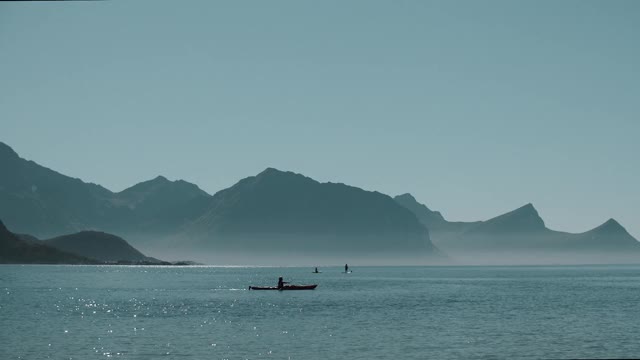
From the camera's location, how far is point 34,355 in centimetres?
6562

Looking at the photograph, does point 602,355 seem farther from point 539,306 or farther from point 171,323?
point 539,306

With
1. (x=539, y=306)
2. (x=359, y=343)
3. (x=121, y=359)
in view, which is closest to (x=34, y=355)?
(x=121, y=359)

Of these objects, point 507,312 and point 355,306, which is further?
point 355,306

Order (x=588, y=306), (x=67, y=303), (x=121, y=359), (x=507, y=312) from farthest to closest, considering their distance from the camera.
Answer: (x=67, y=303)
(x=588, y=306)
(x=507, y=312)
(x=121, y=359)

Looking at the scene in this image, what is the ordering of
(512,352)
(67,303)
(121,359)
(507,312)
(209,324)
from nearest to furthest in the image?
(121,359), (512,352), (209,324), (507,312), (67,303)

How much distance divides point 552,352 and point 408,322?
94.8 feet

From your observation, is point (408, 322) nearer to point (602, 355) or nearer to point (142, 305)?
point (602, 355)

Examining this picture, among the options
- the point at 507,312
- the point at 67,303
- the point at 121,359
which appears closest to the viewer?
the point at 121,359

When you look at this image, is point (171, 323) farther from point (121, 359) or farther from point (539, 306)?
point (539, 306)

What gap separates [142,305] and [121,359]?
218ft

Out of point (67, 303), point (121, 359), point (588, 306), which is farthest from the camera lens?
point (67, 303)

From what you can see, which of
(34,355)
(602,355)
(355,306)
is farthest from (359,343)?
(355,306)

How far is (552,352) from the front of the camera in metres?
66.7

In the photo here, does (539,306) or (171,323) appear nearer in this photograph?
(171,323)
